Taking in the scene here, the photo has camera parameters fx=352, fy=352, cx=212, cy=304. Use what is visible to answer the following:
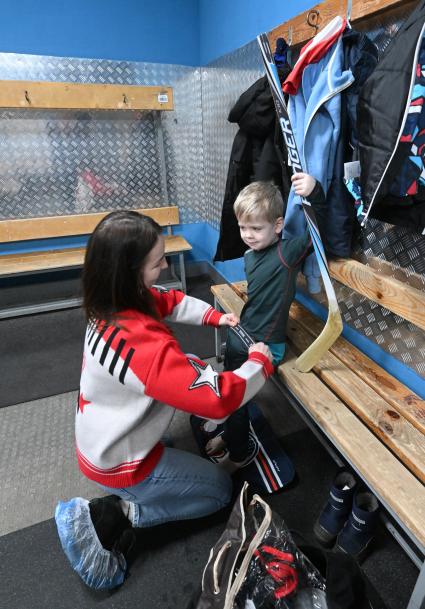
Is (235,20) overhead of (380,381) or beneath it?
overhead

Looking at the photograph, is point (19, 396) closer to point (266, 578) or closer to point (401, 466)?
point (266, 578)

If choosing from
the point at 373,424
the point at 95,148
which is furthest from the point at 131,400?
the point at 95,148

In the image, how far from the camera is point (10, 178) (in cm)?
343

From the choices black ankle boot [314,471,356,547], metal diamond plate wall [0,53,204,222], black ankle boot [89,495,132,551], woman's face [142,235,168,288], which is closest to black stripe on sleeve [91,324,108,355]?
woman's face [142,235,168,288]

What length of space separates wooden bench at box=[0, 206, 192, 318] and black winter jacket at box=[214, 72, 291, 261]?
1.32 meters

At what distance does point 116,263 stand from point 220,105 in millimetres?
2671

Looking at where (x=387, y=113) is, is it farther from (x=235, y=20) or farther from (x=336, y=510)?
(x=235, y=20)

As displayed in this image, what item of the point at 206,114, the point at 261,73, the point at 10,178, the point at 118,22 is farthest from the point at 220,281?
the point at 118,22

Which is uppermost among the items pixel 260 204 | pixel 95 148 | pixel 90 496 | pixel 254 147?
pixel 95 148

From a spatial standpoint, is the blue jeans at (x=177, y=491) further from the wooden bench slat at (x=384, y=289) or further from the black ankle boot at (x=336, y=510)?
the wooden bench slat at (x=384, y=289)

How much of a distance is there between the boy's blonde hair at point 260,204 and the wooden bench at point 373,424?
738mm

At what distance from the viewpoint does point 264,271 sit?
1.66 meters

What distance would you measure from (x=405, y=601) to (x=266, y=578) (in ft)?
2.23

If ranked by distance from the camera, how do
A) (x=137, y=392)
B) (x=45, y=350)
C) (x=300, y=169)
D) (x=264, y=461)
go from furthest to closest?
(x=45, y=350) → (x=264, y=461) → (x=300, y=169) → (x=137, y=392)
